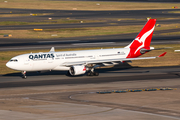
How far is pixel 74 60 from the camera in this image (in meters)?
54.0

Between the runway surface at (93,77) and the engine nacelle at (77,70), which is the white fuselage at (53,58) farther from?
the runway surface at (93,77)

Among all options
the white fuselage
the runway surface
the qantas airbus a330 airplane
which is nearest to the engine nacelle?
Result: the qantas airbus a330 airplane

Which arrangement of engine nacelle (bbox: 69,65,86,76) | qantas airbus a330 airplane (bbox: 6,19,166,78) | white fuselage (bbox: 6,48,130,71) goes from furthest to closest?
1. engine nacelle (bbox: 69,65,86,76)
2. qantas airbus a330 airplane (bbox: 6,19,166,78)
3. white fuselage (bbox: 6,48,130,71)

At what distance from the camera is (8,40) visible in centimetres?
9850

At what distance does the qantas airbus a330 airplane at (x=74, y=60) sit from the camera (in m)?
50.9

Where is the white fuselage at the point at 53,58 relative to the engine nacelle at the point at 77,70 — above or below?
above

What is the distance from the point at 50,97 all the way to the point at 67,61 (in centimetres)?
1486

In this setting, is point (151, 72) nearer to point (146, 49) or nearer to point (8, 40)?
point (146, 49)

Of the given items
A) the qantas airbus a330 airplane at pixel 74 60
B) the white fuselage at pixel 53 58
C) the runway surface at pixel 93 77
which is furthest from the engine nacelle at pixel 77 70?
the white fuselage at pixel 53 58

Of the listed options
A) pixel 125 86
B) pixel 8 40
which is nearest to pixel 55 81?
pixel 125 86

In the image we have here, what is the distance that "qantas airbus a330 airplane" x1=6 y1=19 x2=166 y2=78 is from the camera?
50875 mm

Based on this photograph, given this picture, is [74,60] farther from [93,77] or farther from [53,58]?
[93,77]

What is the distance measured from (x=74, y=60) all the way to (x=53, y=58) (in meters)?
3.98

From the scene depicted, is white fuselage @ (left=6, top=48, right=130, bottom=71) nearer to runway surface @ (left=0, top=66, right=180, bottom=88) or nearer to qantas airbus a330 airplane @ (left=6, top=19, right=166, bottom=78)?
qantas airbus a330 airplane @ (left=6, top=19, right=166, bottom=78)
